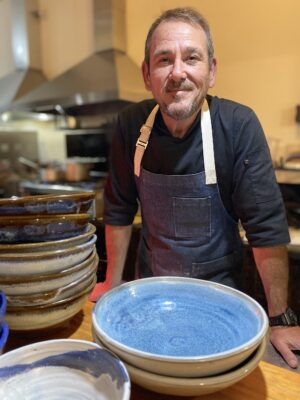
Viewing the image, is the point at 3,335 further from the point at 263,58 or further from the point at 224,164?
the point at 263,58

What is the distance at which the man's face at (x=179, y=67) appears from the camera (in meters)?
0.95

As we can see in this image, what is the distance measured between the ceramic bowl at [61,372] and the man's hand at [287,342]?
448 millimetres

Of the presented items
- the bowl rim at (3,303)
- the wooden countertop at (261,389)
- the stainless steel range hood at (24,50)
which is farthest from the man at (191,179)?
the stainless steel range hood at (24,50)

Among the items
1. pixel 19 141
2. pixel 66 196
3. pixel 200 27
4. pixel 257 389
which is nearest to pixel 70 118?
pixel 19 141

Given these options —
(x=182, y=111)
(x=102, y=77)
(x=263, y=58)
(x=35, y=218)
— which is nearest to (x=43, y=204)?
(x=35, y=218)

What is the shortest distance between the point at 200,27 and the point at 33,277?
0.85 metres

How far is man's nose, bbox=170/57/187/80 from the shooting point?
94 cm

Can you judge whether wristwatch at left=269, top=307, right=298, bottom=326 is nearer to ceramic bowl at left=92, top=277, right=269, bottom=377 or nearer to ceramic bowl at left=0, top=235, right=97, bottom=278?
ceramic bowl at left=92, top=277, right=269, bottom=377

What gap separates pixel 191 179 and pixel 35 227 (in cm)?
61

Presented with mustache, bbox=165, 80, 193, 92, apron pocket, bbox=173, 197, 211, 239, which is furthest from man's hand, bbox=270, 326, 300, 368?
mustache, bbox=165, 80, 193, 92

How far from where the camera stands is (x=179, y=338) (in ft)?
1.79

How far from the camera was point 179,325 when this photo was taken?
0.58 metres

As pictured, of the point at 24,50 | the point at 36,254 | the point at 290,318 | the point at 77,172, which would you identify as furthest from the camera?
the point at 24,50

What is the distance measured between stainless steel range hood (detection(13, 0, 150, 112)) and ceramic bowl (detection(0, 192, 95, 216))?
242cm
